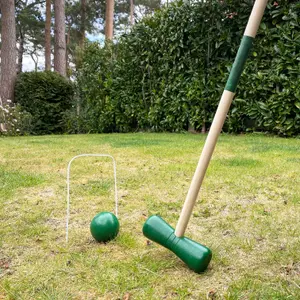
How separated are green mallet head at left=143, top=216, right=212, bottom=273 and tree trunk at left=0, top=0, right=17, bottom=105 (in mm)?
8849

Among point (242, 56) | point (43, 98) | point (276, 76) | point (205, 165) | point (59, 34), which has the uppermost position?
point (59, 34)

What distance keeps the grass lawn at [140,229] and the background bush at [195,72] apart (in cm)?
216

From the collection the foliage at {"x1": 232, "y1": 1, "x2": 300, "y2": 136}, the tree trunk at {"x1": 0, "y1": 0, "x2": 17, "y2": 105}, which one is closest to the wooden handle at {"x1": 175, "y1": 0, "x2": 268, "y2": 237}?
the foliage at {"x1": 232, "y1": 1, "x2": 300, "y2": 136}

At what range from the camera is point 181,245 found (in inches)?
52.6

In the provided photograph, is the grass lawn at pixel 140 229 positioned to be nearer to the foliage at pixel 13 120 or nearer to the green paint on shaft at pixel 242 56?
the green paint on shaft at pixel 242 56

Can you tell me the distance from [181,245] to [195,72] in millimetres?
5143

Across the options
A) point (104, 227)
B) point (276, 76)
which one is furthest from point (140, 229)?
point (276, 76)

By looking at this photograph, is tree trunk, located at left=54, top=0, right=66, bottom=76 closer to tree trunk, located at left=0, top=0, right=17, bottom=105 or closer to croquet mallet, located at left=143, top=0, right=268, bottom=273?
tree trunk, located at left=0, top=0, right=17, bottom=105

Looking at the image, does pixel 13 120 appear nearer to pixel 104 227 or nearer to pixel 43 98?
pixel 43 98

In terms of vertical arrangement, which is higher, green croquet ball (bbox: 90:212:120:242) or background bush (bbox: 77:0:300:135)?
background bush (bbox: 77:0:300:135)

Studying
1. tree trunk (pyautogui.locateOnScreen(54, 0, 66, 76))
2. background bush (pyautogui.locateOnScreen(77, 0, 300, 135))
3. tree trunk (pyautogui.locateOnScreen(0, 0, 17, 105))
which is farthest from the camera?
tree trunk (pyautogui.locateOnScreen(54, 0, 66, 76))

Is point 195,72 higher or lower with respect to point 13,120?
higher

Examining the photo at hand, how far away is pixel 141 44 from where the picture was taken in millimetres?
7082

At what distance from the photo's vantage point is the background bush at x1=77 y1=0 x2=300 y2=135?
203 inches
